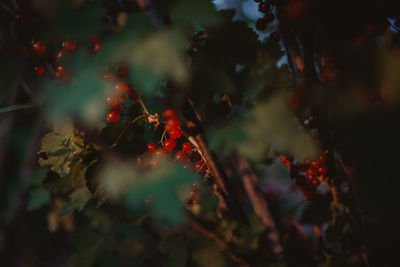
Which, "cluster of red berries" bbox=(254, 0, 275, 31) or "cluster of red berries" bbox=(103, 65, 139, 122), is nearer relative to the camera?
"cluster of red berries" bbox=(103, 65, 139, 122)

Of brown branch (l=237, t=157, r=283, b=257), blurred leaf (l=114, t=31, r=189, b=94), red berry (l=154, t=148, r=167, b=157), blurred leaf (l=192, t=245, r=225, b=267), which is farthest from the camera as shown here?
brown branch (l=237, t=157, r=283, b=257)

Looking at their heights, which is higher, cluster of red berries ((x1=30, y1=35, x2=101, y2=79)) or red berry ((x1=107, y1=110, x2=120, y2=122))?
cluster of red berries ((x1=30, y1=35, x2=101, y2=79))

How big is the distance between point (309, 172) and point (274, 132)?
1.94 feet

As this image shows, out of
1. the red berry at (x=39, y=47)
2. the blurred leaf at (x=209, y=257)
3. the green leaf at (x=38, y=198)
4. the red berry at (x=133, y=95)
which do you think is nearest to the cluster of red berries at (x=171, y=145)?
the red berry at (x=133, y=95)

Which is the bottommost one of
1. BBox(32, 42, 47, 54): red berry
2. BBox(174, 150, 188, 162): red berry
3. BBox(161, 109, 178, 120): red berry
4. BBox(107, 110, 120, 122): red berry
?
BBox(174, 150, 188, 162): red berry

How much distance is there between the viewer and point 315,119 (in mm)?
838

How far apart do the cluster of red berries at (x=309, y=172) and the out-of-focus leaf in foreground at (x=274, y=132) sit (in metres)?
0.50

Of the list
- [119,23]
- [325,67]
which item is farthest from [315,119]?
[119,23]

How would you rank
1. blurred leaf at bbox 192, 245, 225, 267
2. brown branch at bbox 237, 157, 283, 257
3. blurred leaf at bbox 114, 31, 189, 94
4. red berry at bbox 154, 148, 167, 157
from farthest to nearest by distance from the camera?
1. brown branch at bbox 237, 157, 283, 257
2. red berry at bbox 154, 148, 167, 157
3. blurred leaf at bbox 192, 245, 225, 267
4. blurred leaf at bbox 114, 31, 189, 94

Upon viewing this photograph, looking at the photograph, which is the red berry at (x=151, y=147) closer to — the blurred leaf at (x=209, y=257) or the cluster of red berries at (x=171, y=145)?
the cluster of red berries at (x=171, y=145)

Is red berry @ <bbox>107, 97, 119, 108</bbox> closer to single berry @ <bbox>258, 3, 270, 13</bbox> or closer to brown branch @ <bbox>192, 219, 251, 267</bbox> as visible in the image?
brown branch @ <bbox>192, 219, 251, 267</bbox>

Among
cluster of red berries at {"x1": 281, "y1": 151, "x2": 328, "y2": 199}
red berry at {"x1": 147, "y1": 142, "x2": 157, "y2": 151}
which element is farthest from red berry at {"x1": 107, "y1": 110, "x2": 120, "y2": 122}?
cluster of red berries at {"x1": 281, "y1": 151, "x2": 328, "y2": 199}

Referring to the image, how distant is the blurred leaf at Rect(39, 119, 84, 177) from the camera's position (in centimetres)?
71

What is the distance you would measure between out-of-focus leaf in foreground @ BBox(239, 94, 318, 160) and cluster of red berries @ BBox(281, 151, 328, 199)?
0.50m
